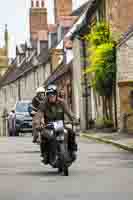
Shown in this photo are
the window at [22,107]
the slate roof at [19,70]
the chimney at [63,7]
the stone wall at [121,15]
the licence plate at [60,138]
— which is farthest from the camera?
the slate roof at [19,70]

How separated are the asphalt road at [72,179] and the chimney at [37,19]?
63.2 m

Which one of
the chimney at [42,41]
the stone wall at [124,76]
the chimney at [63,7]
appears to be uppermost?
the chimney at [63,7]

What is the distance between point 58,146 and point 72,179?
1182mm

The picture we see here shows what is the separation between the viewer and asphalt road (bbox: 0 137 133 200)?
37.3 feet

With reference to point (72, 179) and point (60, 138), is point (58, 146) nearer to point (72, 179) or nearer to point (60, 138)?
point (60, 138)

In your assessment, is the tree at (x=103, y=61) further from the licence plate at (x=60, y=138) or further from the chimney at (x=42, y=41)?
the chimney at (x=42, y=41)

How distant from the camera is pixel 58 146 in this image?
15.1 metres

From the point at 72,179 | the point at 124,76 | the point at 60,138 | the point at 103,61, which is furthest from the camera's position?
the point at 103,61

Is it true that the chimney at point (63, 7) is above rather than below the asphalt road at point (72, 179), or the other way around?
above

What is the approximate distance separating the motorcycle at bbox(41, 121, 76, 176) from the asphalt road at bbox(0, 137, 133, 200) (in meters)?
0.24

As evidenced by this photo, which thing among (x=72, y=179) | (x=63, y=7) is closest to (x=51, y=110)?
(x=72, y=179)

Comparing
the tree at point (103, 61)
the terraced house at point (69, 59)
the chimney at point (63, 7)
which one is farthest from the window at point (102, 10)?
the chimney at point (63, 7)

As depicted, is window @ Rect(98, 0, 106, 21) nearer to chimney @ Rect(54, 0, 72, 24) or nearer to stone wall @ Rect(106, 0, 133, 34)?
stone wall @ Rect(106, 0, 133, 34)

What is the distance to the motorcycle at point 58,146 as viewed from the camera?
1484cm
